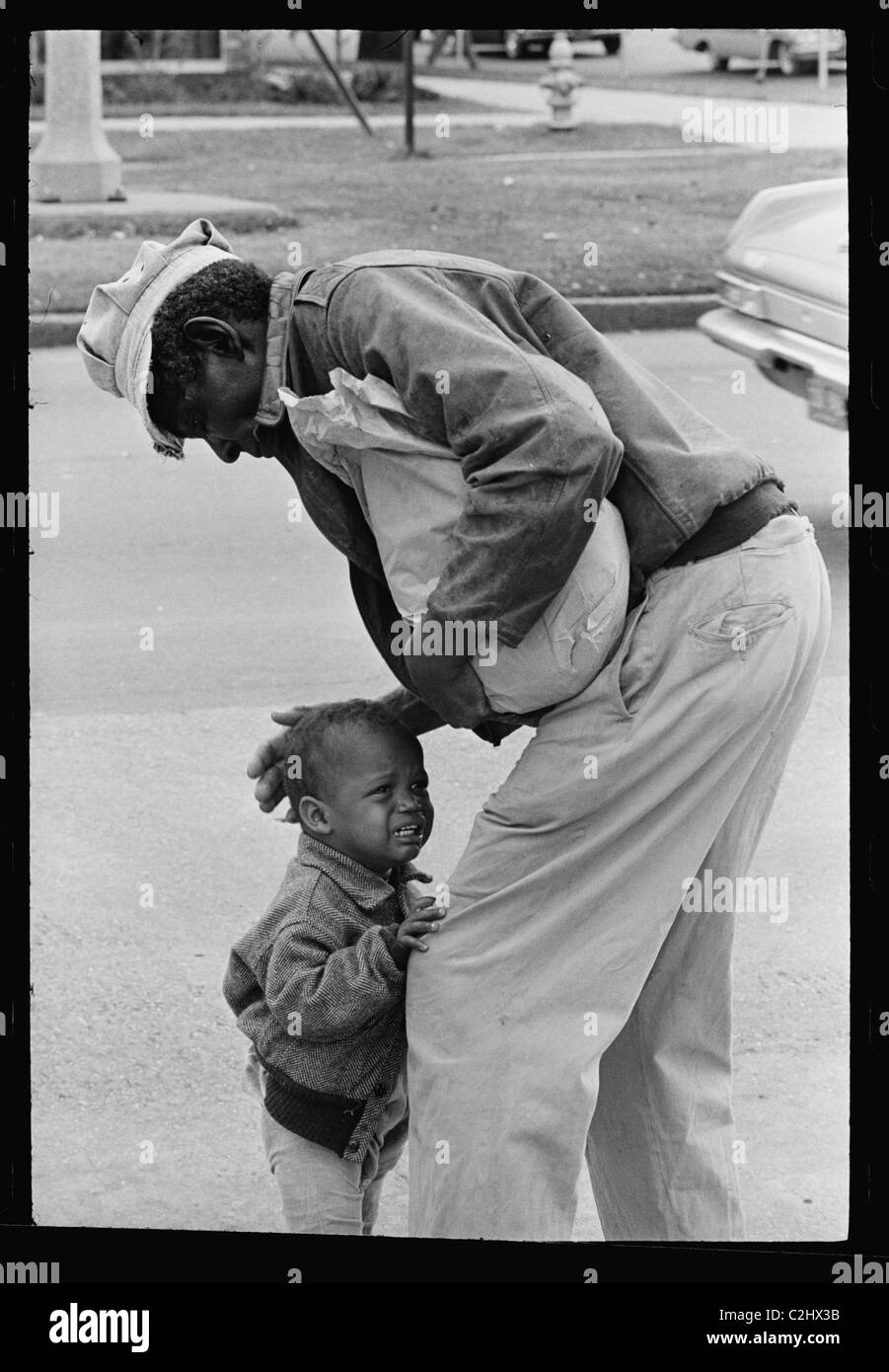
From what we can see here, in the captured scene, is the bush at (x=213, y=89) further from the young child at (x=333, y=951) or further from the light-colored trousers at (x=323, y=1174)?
the light-colored trousers at (x=323, y=1174)

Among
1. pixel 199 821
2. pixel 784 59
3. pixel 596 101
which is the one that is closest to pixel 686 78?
pixel 784 59

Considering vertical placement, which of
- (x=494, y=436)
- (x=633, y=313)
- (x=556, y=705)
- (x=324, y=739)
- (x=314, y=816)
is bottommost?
→ (x=633, y=313)

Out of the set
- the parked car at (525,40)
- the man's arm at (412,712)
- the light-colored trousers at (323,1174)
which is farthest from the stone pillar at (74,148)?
the light-colored trousers at (323,1174)

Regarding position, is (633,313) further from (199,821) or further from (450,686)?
(450,686)

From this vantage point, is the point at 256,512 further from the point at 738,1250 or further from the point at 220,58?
the point at 220,58

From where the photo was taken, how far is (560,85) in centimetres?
680

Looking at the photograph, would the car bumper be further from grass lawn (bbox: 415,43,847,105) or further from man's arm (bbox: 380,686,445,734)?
man's arm (bbox: 380,686,445,734)

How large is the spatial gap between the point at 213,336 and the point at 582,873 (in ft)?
2.49

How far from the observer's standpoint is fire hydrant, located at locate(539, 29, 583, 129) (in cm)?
462

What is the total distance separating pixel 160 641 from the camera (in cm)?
506

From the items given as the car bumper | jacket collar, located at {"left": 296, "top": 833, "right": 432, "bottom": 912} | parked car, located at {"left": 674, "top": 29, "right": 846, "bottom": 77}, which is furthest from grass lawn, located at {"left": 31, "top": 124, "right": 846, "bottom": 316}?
jacket collar, located at {"left": 296, "top": 833, "right": 432, "bottom": 912}

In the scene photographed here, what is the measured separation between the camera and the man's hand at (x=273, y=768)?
8.21ft
